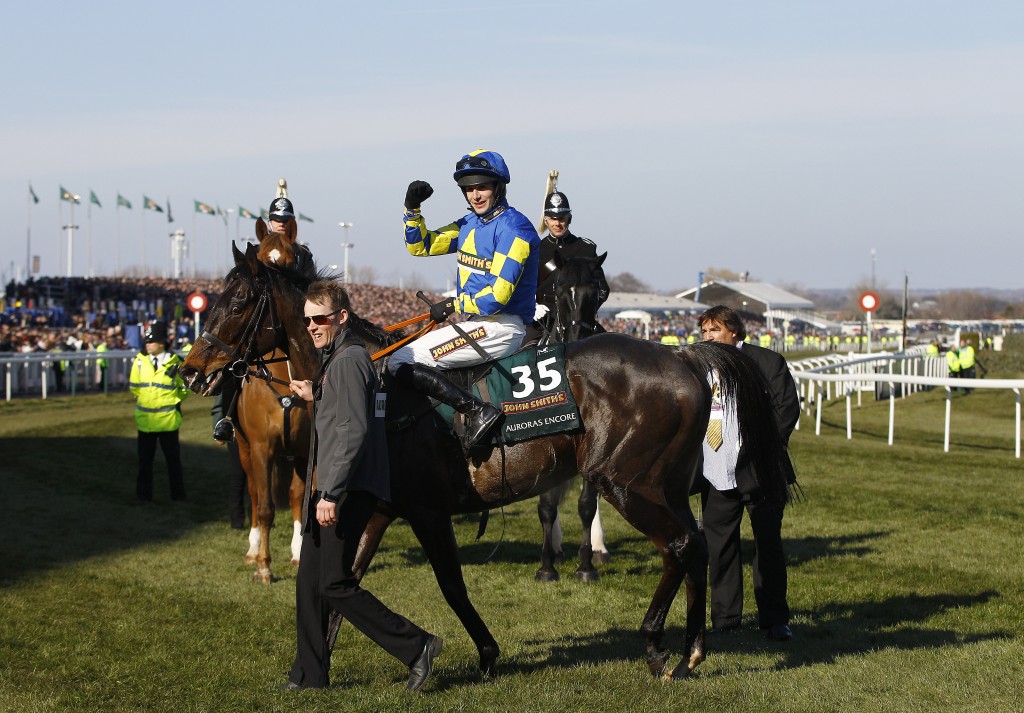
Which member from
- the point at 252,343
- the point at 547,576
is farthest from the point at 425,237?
the point at 547,576

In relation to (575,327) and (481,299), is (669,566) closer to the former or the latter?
(481,299)

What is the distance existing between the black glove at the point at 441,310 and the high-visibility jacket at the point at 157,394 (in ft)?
22.7

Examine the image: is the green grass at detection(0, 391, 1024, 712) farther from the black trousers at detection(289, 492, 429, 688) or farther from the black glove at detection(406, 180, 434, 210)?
the black glove at detection(406, 180, 434, 210)

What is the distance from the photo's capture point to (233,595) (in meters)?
7.60

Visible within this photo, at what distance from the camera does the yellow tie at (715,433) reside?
6.48 meters

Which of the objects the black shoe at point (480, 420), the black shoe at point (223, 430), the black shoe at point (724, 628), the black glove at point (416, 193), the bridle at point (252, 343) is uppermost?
the black glove at point (416, 193)

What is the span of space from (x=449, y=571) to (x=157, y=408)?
737cm

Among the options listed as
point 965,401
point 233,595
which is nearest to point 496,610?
point 233,595

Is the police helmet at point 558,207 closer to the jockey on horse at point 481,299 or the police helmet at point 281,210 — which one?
the police helmet at point 281,210

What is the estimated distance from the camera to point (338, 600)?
4961mm

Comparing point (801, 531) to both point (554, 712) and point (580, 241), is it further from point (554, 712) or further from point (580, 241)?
point (554, 712)

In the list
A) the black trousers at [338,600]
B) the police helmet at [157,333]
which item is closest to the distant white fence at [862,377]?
the police helmet at [157,333]

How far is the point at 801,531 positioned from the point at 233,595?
487 cm

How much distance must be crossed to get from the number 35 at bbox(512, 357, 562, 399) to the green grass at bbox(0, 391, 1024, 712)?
134cm
